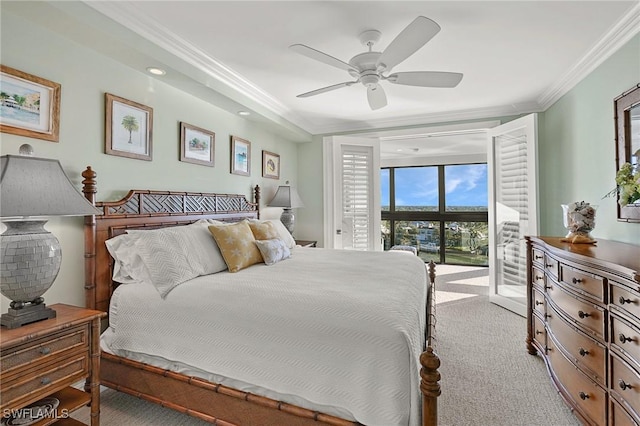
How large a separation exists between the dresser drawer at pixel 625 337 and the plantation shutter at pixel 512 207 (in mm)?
2308

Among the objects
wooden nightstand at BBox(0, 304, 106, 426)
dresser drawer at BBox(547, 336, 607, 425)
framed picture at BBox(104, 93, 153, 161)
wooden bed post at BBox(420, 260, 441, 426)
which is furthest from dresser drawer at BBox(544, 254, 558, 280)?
framed picture at BBox(104, 93, 153, 161)

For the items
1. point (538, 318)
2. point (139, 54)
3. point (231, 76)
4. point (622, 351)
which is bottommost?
point (538, 318)

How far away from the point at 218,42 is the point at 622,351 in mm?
3108

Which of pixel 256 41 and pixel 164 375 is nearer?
pixel 164 375

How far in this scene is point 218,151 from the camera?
3.52m

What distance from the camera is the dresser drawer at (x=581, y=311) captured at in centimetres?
163

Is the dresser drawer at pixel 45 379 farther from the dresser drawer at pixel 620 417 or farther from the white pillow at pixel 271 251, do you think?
the dresser drawer at pixel 620 417

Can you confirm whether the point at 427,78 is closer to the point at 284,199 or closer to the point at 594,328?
the point at 594,328

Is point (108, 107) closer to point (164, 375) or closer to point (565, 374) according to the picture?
point (164, 375)

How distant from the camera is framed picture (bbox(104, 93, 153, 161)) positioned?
2.37 m

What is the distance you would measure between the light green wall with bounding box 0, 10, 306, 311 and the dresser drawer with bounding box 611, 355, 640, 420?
10.2 ft

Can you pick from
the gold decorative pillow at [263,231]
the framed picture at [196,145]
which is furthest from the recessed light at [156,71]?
the gold decorative pillow at [263,231]

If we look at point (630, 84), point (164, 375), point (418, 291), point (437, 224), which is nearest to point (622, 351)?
point (418, 291)

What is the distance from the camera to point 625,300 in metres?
1.42
